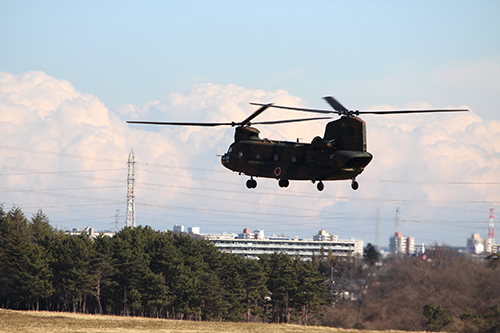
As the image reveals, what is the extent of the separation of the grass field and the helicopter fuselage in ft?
217

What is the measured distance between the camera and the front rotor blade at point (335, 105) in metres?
45.1

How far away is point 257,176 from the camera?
159 ft

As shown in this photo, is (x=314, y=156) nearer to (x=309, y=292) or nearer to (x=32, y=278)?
(x=309, y=292)

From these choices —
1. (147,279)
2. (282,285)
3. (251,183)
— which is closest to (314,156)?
(251,183)

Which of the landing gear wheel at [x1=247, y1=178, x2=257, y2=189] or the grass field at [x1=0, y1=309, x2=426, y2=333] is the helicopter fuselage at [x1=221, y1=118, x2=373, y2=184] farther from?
the grass field at [x1=0, y1=309, x2=426, y2=333]

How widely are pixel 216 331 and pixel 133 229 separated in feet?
202

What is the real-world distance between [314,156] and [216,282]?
110 meters

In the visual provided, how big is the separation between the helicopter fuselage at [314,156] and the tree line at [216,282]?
65.2 m

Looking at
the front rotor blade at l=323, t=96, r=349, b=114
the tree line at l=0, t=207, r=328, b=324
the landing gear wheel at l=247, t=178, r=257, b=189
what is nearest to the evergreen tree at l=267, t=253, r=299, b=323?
the tree line at l=0, t=207, r=328, b=324

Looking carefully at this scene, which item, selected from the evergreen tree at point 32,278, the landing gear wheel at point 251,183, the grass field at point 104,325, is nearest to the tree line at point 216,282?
the evergreen tree at point 32,278

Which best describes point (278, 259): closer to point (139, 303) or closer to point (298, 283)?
point (298, 283)

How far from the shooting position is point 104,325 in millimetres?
118250

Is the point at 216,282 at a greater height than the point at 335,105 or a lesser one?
lesser

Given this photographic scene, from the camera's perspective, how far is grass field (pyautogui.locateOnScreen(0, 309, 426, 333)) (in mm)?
110062
